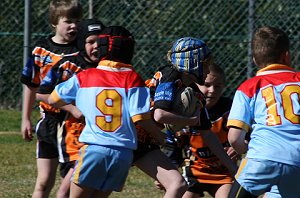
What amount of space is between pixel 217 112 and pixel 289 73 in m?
1.57

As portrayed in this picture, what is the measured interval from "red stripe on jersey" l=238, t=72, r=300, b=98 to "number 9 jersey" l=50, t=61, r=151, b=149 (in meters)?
0.62

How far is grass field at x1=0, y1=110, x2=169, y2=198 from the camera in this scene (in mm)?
8477

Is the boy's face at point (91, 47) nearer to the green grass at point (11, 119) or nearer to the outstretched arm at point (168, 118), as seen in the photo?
the outstretched arm at point (168, 118)

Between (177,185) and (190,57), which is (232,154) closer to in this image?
(177,185)

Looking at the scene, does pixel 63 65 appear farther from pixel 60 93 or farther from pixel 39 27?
pixel 39 27

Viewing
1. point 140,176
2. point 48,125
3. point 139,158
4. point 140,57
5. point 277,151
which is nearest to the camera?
point 277,151

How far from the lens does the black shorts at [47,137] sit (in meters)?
6.94

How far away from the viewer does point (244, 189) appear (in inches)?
227

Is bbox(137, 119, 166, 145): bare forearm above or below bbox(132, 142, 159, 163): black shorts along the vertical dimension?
above

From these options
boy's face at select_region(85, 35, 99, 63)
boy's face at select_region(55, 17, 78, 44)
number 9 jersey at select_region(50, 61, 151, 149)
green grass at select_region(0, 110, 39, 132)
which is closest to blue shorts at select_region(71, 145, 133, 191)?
number 9 jersey at select_region(50, 61, 151, 149)

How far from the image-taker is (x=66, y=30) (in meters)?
7.04

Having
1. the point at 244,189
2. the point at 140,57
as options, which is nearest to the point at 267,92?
the point at 244,189

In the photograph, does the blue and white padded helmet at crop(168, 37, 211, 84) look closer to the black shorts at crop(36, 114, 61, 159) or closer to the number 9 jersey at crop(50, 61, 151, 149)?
the number 9 jersey at crop(50, 61, 151, 149)

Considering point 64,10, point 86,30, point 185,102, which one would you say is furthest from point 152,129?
point 64,10
